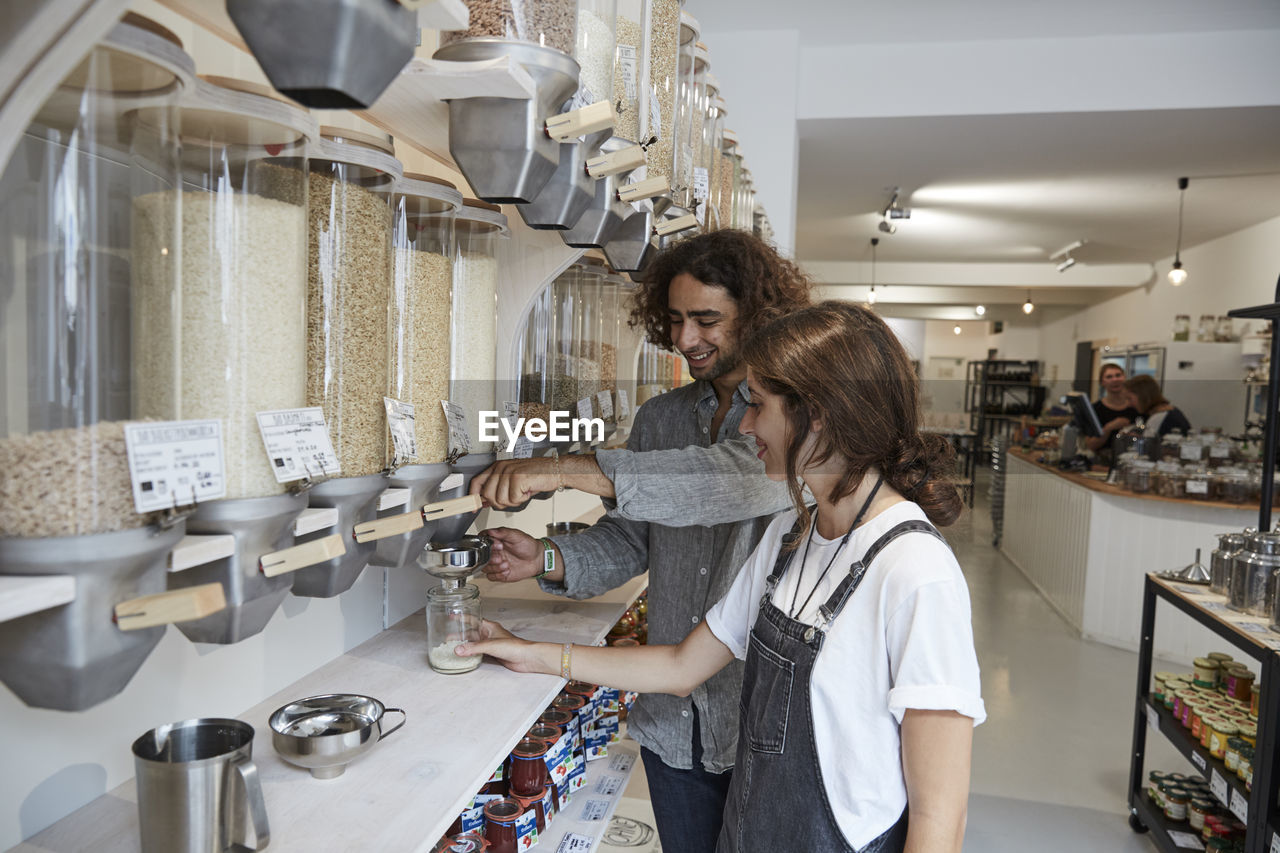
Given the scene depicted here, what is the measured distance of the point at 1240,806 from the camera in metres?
2.47

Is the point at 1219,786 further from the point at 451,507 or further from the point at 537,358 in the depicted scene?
the point at 451,507

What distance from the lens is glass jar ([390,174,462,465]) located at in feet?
3.44

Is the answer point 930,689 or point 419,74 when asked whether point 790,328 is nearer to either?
point 930,689

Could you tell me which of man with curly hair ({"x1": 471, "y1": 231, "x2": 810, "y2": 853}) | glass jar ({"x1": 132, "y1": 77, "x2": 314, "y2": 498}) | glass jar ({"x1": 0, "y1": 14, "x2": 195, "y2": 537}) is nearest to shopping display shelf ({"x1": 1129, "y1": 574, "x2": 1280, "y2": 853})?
man with curly hair ({"x1": 471, "y1": 231, "x2": 810, "y2": 853})

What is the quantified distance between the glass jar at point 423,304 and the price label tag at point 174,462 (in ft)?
1.08

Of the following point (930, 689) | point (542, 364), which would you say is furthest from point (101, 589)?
point (542, 364)

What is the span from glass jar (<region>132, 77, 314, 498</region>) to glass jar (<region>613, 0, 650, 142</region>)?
526 mm

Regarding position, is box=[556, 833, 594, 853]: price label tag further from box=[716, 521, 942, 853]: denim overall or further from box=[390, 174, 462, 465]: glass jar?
box=[390, 174, 462, 465]: glass jar

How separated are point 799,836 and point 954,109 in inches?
170

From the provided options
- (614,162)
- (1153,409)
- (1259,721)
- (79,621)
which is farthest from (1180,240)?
(79,621)

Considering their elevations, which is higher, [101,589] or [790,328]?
[790,328]

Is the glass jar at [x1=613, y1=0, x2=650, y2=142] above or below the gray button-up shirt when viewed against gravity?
above

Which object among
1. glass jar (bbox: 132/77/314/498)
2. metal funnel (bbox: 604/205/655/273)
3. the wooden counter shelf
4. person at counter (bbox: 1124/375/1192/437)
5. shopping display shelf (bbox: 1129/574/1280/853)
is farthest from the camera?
person at counter (bbox: 1124/375/1192/437)

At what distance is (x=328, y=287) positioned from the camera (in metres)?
0.90
